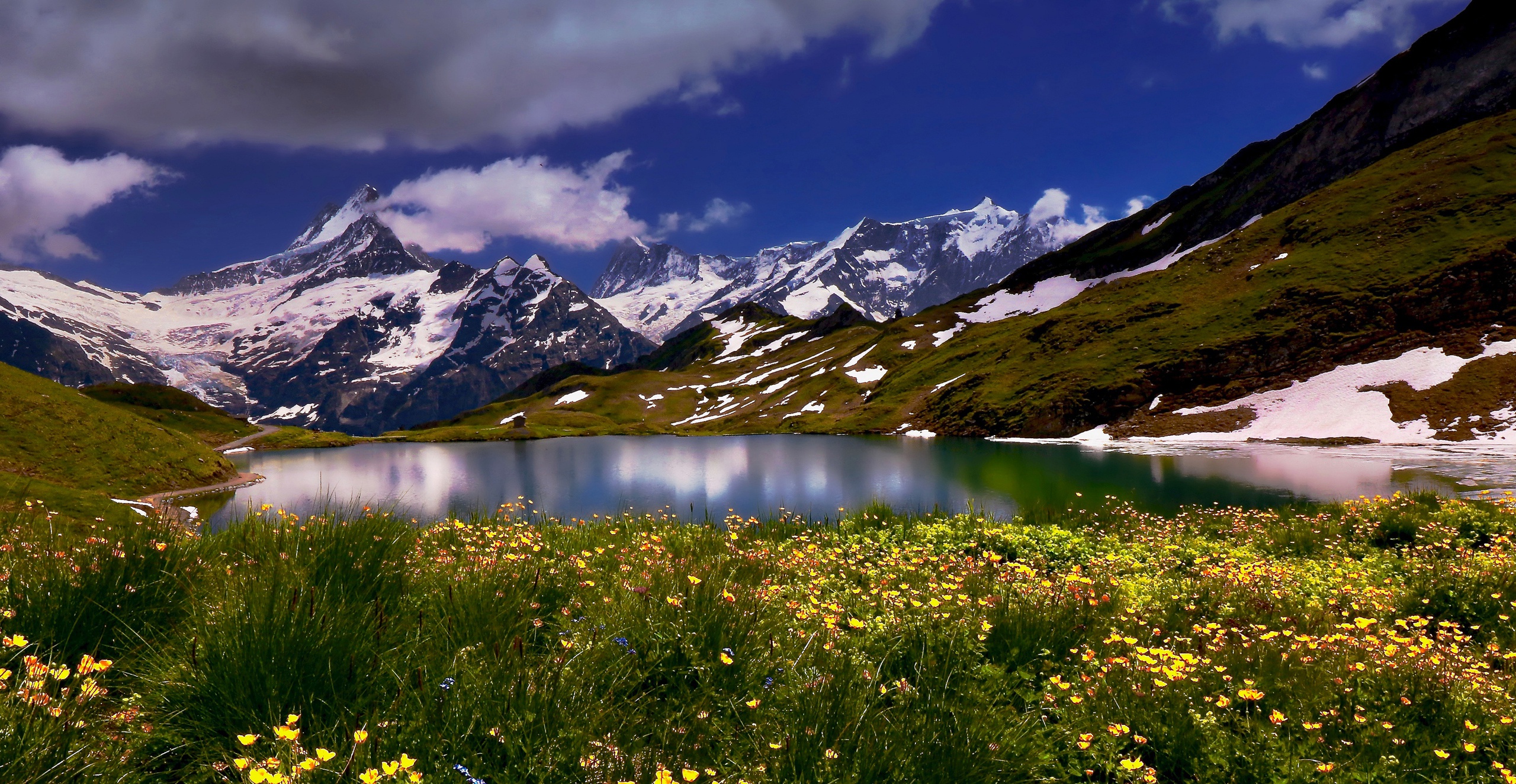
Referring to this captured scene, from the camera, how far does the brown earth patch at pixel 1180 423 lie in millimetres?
76312

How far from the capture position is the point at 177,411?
125312 mm

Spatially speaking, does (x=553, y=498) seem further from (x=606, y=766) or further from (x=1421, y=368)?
(x=1421, y=368)

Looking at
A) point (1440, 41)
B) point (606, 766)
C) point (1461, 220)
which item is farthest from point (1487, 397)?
point (1440, 41)

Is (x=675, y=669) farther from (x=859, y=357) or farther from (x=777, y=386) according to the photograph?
(x=777, y=386)

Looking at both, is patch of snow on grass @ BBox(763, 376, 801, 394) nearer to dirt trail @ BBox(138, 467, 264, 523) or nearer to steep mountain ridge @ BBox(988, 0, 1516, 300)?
steep mountain ridge @ BBox(988, 0, 1516, 300)

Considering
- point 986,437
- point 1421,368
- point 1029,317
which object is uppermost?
point 1029,317

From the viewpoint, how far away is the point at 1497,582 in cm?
884

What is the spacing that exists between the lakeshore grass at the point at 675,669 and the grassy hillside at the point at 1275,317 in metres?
80.7

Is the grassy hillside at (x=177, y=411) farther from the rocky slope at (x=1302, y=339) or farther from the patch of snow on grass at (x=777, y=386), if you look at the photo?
the patch of snow on grass at (x=777, y=386)

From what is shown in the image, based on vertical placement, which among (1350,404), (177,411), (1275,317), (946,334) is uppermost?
(946,334)

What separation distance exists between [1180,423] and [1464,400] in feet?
80.2

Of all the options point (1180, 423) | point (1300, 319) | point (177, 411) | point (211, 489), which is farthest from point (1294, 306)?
point (177, 411)

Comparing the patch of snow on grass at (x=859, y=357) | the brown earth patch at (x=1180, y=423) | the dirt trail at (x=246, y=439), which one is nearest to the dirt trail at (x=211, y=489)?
the dirt trail at (x=246, y=439)

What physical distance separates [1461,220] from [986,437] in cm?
6920
